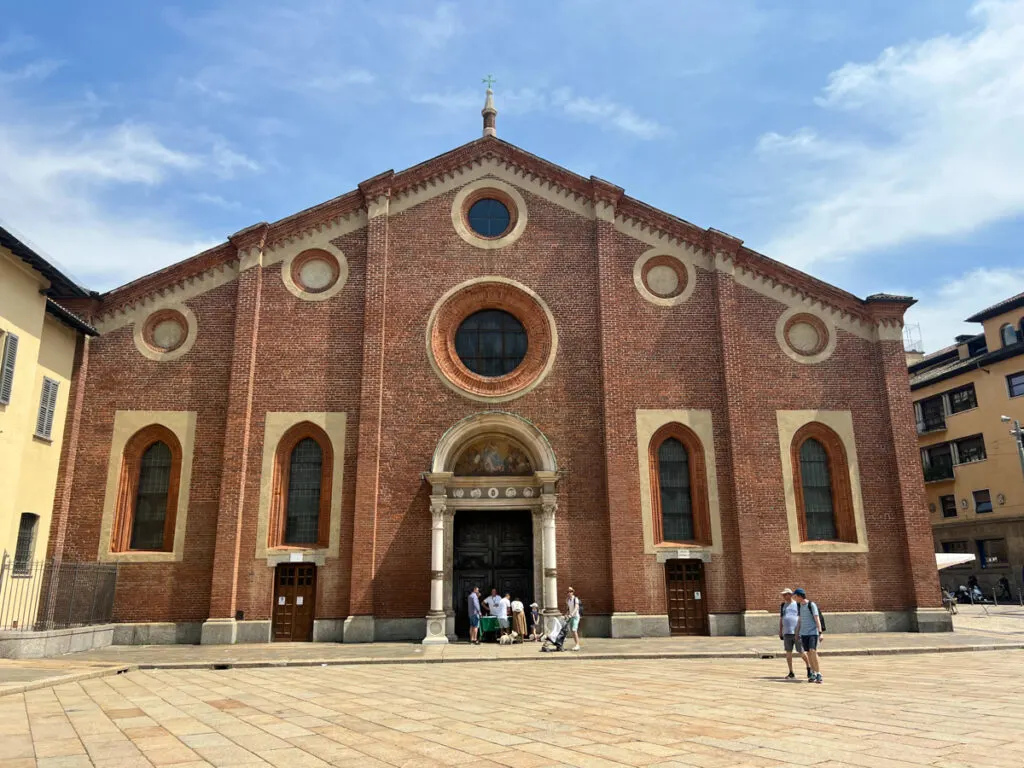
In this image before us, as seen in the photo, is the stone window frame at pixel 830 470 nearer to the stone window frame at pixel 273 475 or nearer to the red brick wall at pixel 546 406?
the red brick wall at pixel 546 406

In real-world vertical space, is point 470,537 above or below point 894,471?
below

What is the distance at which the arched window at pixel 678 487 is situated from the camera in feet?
74.2

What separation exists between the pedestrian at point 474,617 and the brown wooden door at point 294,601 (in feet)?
15.3

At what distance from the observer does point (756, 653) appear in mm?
17375

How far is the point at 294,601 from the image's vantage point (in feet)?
71.1

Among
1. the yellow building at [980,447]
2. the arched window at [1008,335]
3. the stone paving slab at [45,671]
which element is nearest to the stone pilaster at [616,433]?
the stone paving slab at [45,671]

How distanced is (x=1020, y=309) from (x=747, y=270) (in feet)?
75.5

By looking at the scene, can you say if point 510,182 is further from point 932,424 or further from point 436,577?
point 932,424

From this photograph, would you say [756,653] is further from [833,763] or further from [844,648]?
[833,763]

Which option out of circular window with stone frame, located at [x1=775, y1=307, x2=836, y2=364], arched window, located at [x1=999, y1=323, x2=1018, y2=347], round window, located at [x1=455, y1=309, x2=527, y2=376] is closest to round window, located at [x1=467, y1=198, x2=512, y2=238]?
round window, located at [x1=455, y1=309, x2=527, y2=376]

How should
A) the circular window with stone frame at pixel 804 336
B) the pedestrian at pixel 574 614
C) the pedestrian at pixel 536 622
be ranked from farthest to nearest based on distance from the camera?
the circular window with stone frame at pixel 804 336, the pedestrian at pixel 536 622, the pedestrian at pixel 574 614

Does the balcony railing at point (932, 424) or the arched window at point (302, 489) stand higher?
the balcony railing at point (932, 424)

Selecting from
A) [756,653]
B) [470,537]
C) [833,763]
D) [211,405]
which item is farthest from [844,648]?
[211,405]

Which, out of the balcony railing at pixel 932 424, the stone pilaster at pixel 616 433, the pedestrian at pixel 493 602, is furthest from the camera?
the balcony railing at pixel 932 424
